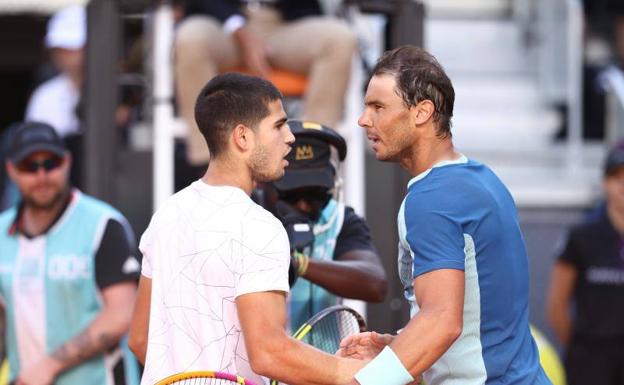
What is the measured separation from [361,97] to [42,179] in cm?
166

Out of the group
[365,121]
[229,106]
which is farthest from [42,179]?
[365,121]

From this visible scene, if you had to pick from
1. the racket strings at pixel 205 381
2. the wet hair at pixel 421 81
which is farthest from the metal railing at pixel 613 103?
the racket strings at pixel 205 381

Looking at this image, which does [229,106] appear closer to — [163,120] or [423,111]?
[423,111]

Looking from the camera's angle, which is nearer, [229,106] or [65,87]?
[229,106]

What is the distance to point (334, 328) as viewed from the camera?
4148mm

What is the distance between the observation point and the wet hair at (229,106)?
150 inches

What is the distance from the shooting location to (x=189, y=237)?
3.75 m

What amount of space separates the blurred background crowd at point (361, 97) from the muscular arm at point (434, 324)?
7.84ft

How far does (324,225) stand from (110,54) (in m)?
2.09

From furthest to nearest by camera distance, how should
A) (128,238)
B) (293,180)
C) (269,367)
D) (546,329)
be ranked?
(546,329) → (128,238) → (293,180) → (269,367)

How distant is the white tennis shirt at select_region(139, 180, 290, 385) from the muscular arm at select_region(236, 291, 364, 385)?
41 mm

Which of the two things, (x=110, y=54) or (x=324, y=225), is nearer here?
(x=324, y=225)

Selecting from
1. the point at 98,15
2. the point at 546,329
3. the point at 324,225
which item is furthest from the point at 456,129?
the point at 324,225

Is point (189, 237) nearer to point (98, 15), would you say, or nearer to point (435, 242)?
point (435, 242)
